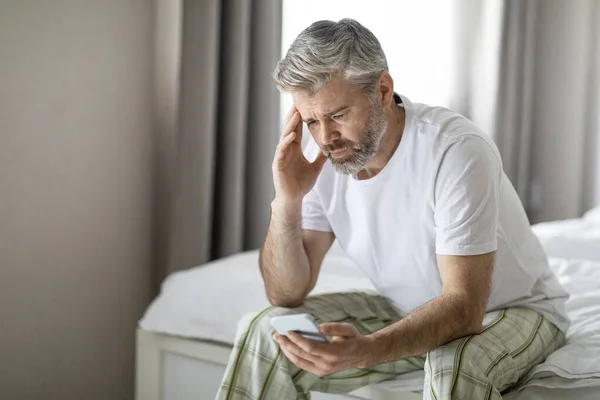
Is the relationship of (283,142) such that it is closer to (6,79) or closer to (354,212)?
(354,212)

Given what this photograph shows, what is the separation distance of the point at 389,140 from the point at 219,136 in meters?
1.13

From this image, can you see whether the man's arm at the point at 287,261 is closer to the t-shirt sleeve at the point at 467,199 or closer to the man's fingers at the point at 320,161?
the man's fingers at the point at 320,161

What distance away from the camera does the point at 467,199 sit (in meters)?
1.44

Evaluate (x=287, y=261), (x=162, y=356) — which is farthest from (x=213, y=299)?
(x=287, y=261)

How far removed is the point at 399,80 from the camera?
3.40 metres

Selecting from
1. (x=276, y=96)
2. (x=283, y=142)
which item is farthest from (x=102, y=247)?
(x=283, y=142)

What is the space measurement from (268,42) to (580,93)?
2059mm

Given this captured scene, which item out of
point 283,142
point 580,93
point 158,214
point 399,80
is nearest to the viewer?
point 283,142

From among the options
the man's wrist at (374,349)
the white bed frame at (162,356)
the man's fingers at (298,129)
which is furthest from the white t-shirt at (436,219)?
the white bed frame at (162,356)

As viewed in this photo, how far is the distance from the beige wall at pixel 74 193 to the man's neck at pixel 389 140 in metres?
1.00

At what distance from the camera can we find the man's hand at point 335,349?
1.32 meters

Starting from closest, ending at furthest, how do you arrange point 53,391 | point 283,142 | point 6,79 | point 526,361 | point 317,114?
point 526,361 < point 317,114 < point 283,142 < point 6,79 < point 53,391

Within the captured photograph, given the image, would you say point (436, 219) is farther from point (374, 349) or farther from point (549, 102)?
point (549, 102)

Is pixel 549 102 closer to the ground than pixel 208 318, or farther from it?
farther from it
